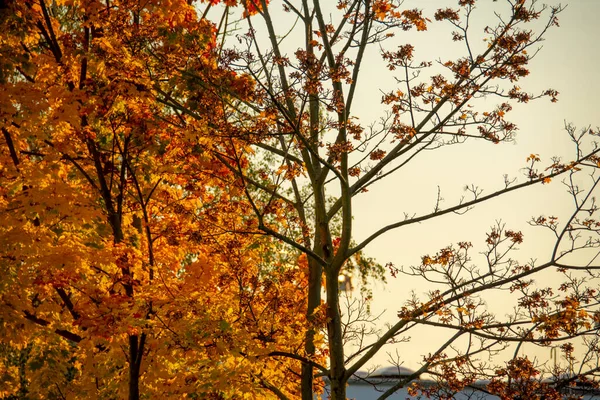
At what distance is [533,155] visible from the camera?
35.2ft

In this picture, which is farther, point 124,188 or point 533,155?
point 124,188

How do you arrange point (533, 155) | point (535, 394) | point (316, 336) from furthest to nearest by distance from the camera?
point (316, 336) < point (533, 155) < point (535, 394)

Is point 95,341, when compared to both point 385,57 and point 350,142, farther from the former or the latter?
point 385,57

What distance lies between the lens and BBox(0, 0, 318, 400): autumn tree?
10359mm

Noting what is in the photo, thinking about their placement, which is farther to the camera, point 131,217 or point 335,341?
point 131,217

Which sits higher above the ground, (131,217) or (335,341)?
(131,217)

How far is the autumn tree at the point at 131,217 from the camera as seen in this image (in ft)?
34.0

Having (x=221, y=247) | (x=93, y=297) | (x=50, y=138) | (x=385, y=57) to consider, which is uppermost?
(x=385, y=57)

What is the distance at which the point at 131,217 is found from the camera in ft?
43.5

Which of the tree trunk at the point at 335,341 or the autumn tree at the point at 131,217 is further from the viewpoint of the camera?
the tree trunk at the point at 335,341

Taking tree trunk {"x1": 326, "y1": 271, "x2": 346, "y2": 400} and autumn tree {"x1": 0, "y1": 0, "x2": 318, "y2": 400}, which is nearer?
autumn tree {"x1": 0, "y1": 0, "x2": 318, "y2": 400}

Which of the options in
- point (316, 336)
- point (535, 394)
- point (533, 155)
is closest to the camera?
point (535, 394)

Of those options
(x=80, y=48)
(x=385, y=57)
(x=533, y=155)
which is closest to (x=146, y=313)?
(x=80, y=48)

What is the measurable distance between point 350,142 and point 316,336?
343 centimetres
